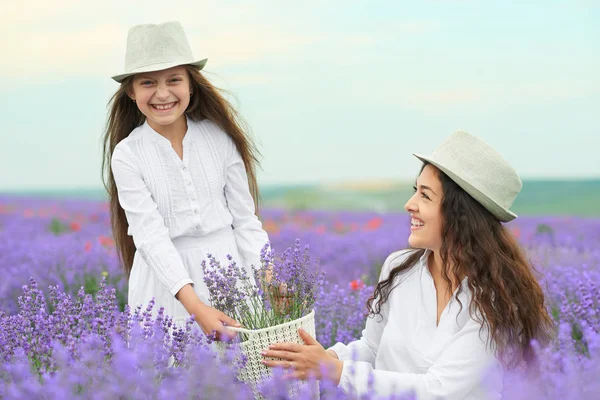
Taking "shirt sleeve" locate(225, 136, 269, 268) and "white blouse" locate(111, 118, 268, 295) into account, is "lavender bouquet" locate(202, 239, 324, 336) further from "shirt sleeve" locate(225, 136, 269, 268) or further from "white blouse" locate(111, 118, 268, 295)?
"shirt sleeve" locate(225, 136, 269, 268)

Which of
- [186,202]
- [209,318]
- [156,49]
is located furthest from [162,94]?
[209,318]

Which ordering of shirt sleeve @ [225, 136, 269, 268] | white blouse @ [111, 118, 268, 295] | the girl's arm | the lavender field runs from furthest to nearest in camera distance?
1. shirt sleeve @ [225, 136, 269, 268]
2. white blouse @ [111, 118, 268, 295]
3. the girl's arm
4. the lavender field

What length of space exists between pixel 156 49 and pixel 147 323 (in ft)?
3.97

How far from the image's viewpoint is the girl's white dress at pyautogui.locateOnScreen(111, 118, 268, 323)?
296 centimetres

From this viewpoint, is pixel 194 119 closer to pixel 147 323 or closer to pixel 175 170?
pixel 175 170

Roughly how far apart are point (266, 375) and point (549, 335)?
1029mm

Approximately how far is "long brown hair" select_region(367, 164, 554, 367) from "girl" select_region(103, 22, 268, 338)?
3.09 feet

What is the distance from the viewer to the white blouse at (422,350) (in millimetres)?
2275

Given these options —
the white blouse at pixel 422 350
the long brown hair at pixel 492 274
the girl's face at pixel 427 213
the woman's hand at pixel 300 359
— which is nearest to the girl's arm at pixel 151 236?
the woman's hand at pixel 300 359

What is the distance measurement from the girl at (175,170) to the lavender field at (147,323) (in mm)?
238

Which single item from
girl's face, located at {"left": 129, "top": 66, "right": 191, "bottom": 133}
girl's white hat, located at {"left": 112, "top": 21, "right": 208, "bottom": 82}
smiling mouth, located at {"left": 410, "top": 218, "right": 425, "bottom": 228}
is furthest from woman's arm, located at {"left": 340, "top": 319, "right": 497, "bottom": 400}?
girl's white hat, located at {"left": 112, "top": 21, "right": 208, "bottom": 82}

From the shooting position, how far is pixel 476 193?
8.15 ft

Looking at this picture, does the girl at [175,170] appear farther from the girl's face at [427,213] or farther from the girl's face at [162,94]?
the girl's face at [427,213]

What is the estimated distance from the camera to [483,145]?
8.39 feet
